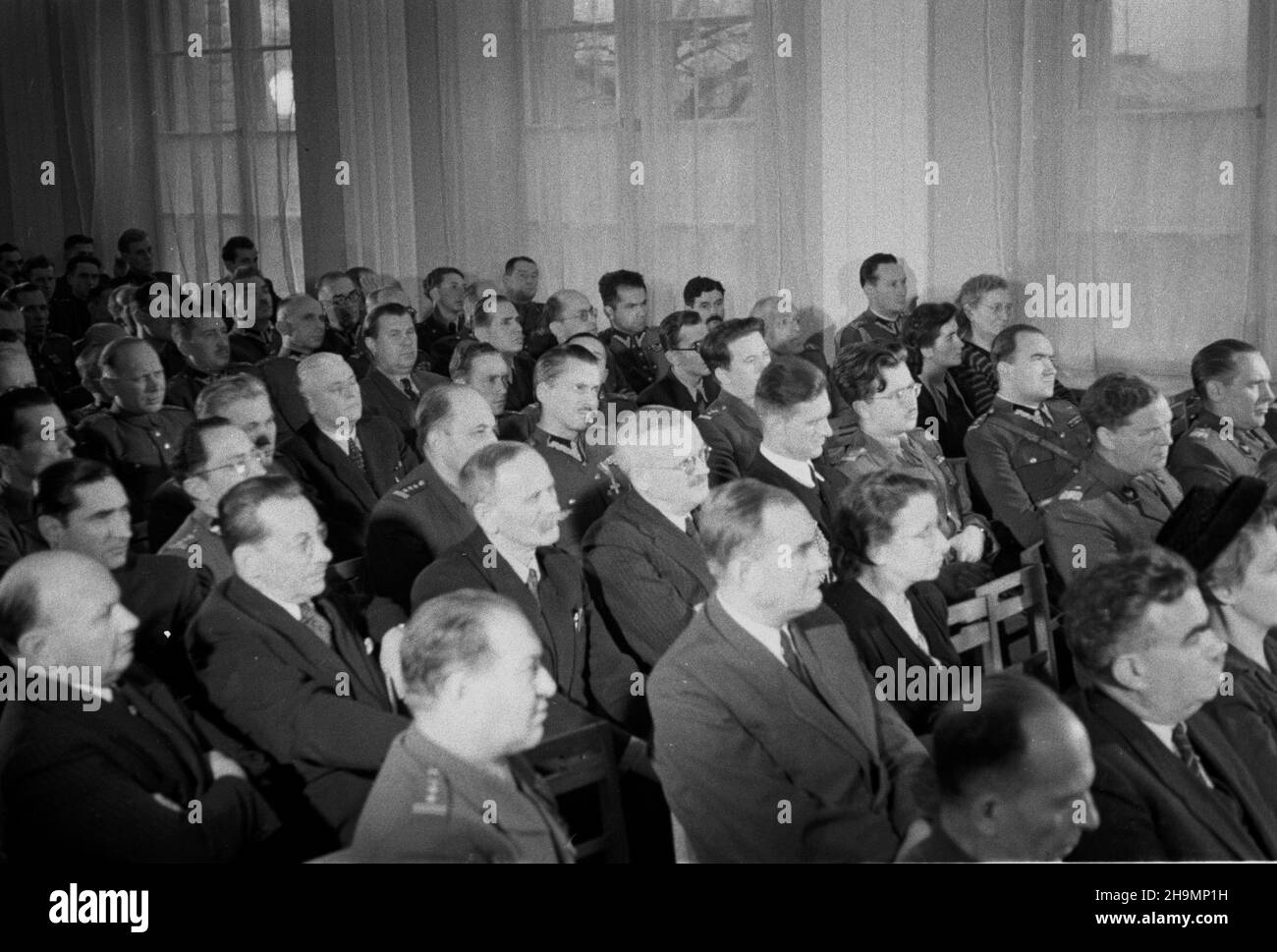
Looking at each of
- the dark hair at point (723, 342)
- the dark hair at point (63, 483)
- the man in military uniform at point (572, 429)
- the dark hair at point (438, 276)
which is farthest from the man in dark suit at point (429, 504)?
the dark hair at point (438, 276)

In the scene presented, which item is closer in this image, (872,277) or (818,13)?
(872,277)

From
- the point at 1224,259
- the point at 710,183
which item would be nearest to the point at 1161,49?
the point at 1224,259

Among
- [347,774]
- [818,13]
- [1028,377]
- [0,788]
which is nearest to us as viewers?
[0,788]

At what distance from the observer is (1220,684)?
2.54 m

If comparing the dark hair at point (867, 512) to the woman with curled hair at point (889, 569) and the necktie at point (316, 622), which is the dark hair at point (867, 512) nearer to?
the woman with curled hair at point (889, 569)

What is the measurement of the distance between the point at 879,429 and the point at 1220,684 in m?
1.59

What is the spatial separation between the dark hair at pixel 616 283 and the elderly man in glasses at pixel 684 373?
912mm

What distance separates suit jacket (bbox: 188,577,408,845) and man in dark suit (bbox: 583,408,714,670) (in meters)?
0.64

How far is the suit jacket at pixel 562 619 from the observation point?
9.91ft

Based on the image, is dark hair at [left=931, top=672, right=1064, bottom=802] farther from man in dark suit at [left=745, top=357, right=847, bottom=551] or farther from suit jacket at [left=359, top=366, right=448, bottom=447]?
suit jacket at [left=359, top=366, right=448, bottom=447]

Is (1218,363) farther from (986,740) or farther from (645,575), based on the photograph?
(986,740)

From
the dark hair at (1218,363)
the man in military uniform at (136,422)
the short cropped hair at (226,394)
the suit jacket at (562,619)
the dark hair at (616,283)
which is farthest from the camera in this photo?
the dark hair at (616,283)
